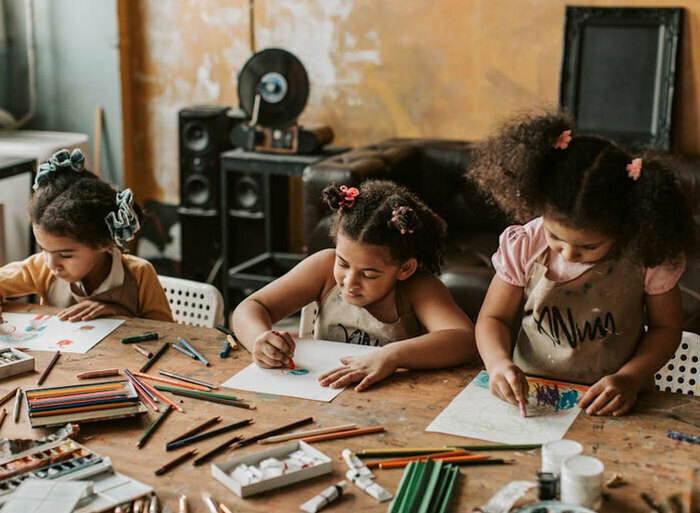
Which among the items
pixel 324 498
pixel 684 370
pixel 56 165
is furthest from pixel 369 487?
pixel 56 165

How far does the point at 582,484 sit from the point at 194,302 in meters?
1.40

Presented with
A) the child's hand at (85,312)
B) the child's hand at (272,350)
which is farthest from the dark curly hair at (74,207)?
the child's hand at (272,350)

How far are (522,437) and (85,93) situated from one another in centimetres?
414

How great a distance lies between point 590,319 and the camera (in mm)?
1964

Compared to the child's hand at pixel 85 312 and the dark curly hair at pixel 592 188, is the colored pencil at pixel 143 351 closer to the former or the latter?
the child's hand at pixel 85 312

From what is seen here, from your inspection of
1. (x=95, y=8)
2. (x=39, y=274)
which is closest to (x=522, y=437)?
(x=39, y=274)

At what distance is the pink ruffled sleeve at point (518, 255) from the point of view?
200cm

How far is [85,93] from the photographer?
5.12 meters

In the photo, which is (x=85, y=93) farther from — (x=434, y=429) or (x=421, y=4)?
(x=434, y=429)

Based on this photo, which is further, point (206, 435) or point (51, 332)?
point (51, 332)

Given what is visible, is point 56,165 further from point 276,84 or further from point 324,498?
point 276,84

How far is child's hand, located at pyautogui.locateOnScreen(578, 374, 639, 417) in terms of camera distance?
5.49 ft

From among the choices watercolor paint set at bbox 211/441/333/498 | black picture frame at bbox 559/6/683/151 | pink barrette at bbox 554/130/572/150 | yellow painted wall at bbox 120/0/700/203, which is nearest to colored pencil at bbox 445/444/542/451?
watercolor paint set at bbox 211/441/333/498

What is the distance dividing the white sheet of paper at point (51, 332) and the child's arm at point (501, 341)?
34.0 inches
